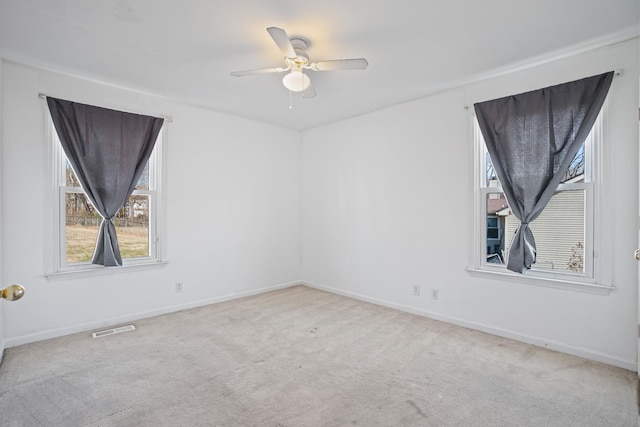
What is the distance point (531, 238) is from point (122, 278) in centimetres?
411

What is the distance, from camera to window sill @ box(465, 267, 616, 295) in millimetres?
2574

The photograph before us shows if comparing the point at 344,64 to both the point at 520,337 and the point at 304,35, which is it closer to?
the point at 304,35

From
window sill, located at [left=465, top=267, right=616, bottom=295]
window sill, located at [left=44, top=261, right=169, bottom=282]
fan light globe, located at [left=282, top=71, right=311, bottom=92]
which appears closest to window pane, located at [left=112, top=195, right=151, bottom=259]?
window sill, located at [left=44, top=261, right=169, bottom=282]

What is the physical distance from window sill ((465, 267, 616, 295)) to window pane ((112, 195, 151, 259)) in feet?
11.8

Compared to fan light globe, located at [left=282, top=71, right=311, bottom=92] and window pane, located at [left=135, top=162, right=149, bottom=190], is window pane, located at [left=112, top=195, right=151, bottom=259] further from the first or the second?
fan light globe, located at [left=282, top=71, right=311, bottom=92]

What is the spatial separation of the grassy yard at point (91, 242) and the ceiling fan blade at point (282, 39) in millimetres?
2688

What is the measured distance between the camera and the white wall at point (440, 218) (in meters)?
2.49

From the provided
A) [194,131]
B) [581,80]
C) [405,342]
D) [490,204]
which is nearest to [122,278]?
[194,131]

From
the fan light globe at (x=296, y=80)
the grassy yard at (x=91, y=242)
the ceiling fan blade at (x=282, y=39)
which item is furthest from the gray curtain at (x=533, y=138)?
the grassy yard at (x=91, y=242)

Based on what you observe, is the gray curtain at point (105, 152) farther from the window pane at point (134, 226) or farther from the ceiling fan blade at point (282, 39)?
the ceiling fan blade at point (282, 39)

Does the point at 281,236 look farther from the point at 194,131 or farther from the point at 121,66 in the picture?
the point at 121,66

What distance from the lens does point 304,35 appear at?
2365mm

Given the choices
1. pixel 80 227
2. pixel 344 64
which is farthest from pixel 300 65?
pixel 80 227

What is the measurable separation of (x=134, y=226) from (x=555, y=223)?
4.25 metres
